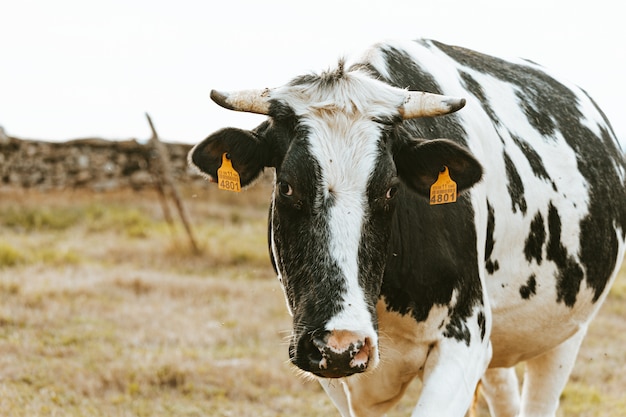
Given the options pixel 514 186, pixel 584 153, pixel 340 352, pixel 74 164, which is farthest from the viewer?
pixel 74 164

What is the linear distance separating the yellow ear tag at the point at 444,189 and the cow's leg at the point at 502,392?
8.45 feet

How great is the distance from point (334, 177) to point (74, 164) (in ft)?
50.6

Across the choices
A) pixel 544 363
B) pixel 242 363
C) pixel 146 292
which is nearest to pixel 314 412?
pixel 242 363

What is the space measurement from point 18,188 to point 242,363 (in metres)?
10.7

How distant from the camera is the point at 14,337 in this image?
8.60 meters

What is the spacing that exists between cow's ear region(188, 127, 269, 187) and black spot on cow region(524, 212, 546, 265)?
148 centimetres

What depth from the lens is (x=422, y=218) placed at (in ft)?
13.5

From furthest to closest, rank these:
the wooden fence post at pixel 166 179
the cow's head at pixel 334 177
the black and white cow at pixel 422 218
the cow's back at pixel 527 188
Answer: the wooden fence post at pixel 166 179, the cow's back at pixel 527 188, the black and white cow at pixel 422 218, the cow's head at pixel 334 177

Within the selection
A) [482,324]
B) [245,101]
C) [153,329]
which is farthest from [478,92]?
[153,329]

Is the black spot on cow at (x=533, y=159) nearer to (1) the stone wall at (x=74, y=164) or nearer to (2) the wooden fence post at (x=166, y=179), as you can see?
(2) the wooden fence post at (x=166, y=179)

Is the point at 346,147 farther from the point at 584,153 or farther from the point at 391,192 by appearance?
the point at 584,153

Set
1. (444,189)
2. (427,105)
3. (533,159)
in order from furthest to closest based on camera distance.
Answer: (533,159)
(444,189)
(427,105)

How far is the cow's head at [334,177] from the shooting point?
345cm

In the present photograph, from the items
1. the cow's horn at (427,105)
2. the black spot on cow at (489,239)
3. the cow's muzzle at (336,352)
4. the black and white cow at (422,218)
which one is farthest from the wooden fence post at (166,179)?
the cow's muzzle at (336,352)
